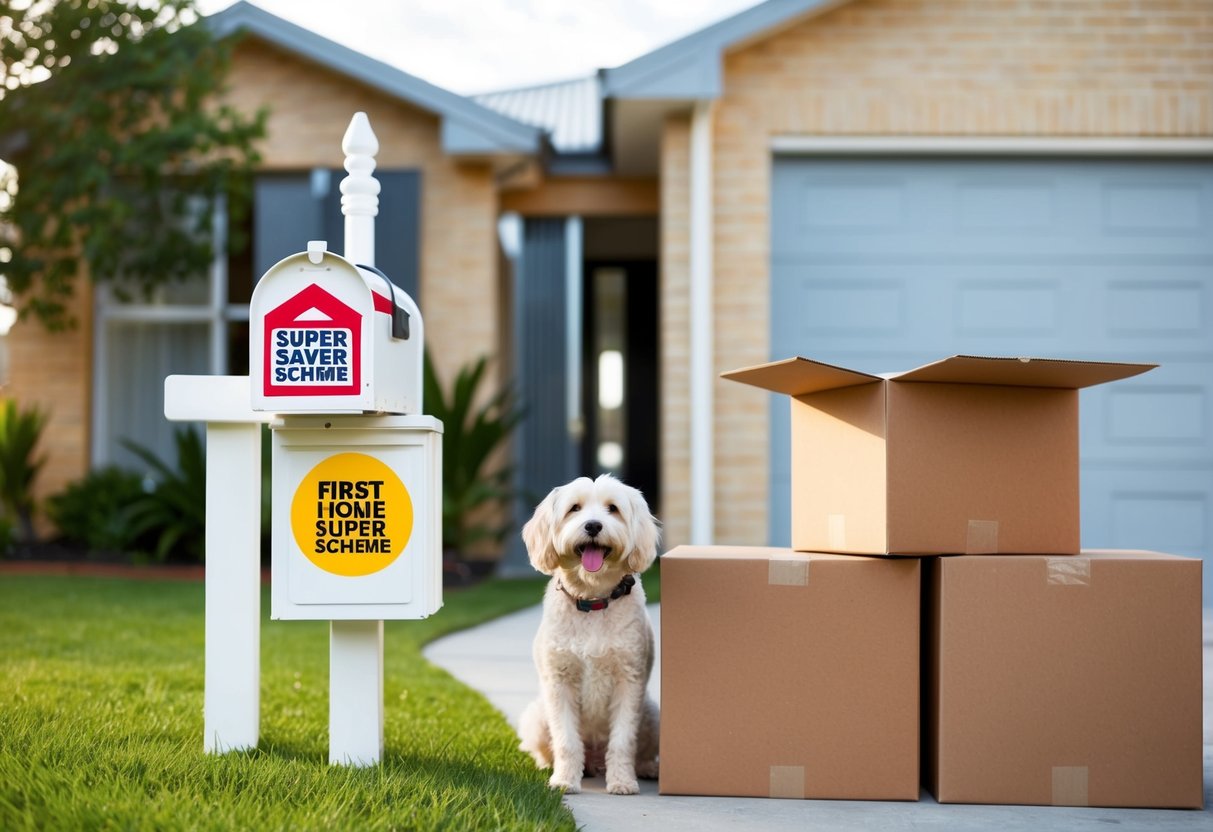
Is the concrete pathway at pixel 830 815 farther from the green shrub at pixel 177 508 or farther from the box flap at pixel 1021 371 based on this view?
the green shrub at pixel 177 508

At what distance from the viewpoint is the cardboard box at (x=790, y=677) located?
321 cm

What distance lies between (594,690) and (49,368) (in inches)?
296

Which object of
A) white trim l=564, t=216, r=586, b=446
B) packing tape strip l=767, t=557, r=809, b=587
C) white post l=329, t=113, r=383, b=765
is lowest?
white post l=329, t=113, r=383, b=765

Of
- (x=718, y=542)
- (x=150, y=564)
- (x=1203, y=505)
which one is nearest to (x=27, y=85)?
(x=150, y=564)

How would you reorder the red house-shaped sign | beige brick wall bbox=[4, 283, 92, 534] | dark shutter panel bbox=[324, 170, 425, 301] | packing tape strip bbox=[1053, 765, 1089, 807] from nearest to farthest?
the red house-shaped sign → packing tape strip bbox=[1053, 765, 1089, 807] → dark shutter panel bbox=[324, 170, 425, 301] → beige brick wall bbox=[4, 283, 92, 534]

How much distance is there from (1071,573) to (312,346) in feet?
6.81

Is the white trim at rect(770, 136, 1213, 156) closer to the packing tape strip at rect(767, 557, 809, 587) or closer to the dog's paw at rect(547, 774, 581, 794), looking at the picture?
the packing tape strip at rect(767, 557, 809, 587)

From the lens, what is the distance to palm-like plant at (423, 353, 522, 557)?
848cm

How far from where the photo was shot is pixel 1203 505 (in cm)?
750

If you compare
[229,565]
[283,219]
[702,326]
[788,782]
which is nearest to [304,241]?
[283,219]

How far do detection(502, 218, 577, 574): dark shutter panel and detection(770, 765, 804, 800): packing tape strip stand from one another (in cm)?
636

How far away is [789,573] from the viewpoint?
3.27 m

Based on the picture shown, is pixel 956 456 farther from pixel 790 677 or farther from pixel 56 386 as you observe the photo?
pixel 56 386

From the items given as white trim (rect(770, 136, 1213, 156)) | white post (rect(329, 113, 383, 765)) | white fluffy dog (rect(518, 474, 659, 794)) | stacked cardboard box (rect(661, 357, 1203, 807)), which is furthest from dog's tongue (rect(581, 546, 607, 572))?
white trim (rect(770, 136, 1213, 156))
